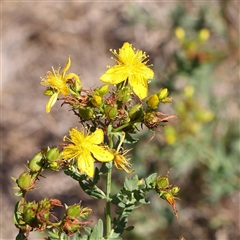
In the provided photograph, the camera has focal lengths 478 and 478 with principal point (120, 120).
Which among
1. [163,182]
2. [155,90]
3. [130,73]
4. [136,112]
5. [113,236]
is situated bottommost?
[113,236]

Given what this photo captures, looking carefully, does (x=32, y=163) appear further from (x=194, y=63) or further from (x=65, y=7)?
(x=65, y=7)

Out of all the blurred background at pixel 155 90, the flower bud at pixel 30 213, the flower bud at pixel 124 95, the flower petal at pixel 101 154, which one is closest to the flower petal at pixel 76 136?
the flower petal at pixel 101 154

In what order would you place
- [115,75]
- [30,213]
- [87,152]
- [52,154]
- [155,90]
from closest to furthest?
[30,213], [52,154], [87,152], [115,75], [155,90]

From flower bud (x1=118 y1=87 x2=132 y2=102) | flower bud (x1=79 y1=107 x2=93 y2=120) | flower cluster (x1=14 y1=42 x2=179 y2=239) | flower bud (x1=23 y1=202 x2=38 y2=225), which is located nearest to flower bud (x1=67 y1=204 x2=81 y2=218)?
flower cluster (x1=14 y1=42 x2=179 y2=239)

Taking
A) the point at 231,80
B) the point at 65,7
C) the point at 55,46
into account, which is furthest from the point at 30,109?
the point at 231,80

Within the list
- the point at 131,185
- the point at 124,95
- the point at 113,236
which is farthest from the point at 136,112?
the point at 113,236

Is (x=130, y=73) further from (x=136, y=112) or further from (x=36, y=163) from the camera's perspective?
(x=36, y=163)
